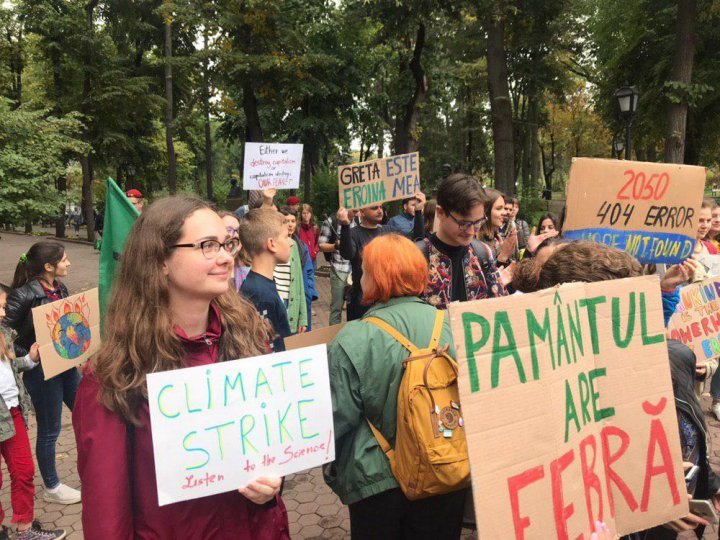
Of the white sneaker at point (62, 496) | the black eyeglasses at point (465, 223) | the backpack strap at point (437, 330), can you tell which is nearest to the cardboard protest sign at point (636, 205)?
the black eyeglasses at point (465, 223)

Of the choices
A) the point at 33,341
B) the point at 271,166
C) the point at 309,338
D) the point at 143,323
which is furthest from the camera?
the point at 271,166

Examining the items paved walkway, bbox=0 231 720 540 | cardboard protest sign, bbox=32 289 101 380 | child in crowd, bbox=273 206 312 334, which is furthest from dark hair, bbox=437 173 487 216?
cardboard protest sign, bbox=32 289 101 380

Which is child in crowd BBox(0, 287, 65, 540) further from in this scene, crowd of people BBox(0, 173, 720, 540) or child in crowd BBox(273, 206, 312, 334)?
child in crowd BBox(273, 206, 312, 334)

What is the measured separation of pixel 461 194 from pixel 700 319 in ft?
5.71

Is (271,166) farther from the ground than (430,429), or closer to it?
farther from the ground

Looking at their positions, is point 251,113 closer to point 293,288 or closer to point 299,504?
point 293,288

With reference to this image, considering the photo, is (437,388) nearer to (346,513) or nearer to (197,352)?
(197,352)

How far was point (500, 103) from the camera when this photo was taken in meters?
15.6

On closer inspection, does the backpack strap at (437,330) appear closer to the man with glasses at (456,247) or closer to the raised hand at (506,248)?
the man with glasses at (456,247)

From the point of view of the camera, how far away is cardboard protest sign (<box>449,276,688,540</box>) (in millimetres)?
1426

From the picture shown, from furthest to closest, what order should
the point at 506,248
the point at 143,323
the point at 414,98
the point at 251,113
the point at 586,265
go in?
the point at 251,113 < the point at 414,98 < the point at 506,248 < the point at 586,265 < the point at 143,323

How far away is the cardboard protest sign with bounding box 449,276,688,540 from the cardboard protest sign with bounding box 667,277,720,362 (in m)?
1.74

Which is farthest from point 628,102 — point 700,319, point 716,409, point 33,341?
point 33,341

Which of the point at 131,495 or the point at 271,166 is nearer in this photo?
the point at 131,495
